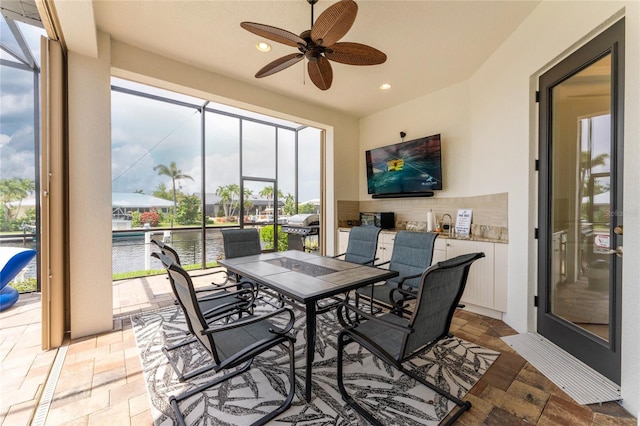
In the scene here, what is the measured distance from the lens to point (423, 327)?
5.15 ft

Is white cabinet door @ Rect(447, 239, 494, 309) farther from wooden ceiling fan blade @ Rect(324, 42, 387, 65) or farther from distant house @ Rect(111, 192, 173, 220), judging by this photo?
distant house @ Rect(111, 192, 173, 220)

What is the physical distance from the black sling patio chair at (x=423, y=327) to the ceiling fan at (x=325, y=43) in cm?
173

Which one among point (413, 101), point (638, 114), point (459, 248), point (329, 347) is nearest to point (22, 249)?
point (329, 347)

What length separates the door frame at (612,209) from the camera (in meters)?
1.80

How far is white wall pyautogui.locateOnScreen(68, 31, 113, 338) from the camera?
8.59 feet

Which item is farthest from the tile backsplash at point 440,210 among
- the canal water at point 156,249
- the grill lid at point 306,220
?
the canal water at point 156,249

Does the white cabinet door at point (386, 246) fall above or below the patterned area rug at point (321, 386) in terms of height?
above

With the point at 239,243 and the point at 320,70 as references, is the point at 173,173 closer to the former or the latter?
the point at 239,243

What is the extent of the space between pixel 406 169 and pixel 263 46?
2760 mm

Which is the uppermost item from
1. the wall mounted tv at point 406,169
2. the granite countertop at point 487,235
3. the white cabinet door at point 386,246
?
the wall mounted tv at point 406,169

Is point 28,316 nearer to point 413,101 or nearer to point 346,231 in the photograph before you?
point 346,231

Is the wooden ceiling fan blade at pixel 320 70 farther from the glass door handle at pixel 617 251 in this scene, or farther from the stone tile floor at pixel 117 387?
the stone tile floor at pixel 117 387

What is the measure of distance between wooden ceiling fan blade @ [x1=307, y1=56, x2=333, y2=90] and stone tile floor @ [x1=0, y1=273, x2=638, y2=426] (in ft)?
9.27

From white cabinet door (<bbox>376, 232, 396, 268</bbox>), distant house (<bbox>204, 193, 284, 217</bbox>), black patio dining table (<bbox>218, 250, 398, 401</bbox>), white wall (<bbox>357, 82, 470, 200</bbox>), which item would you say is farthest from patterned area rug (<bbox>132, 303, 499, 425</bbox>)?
distant house (<bbox>204, 193, 284, 217</bbox>)
